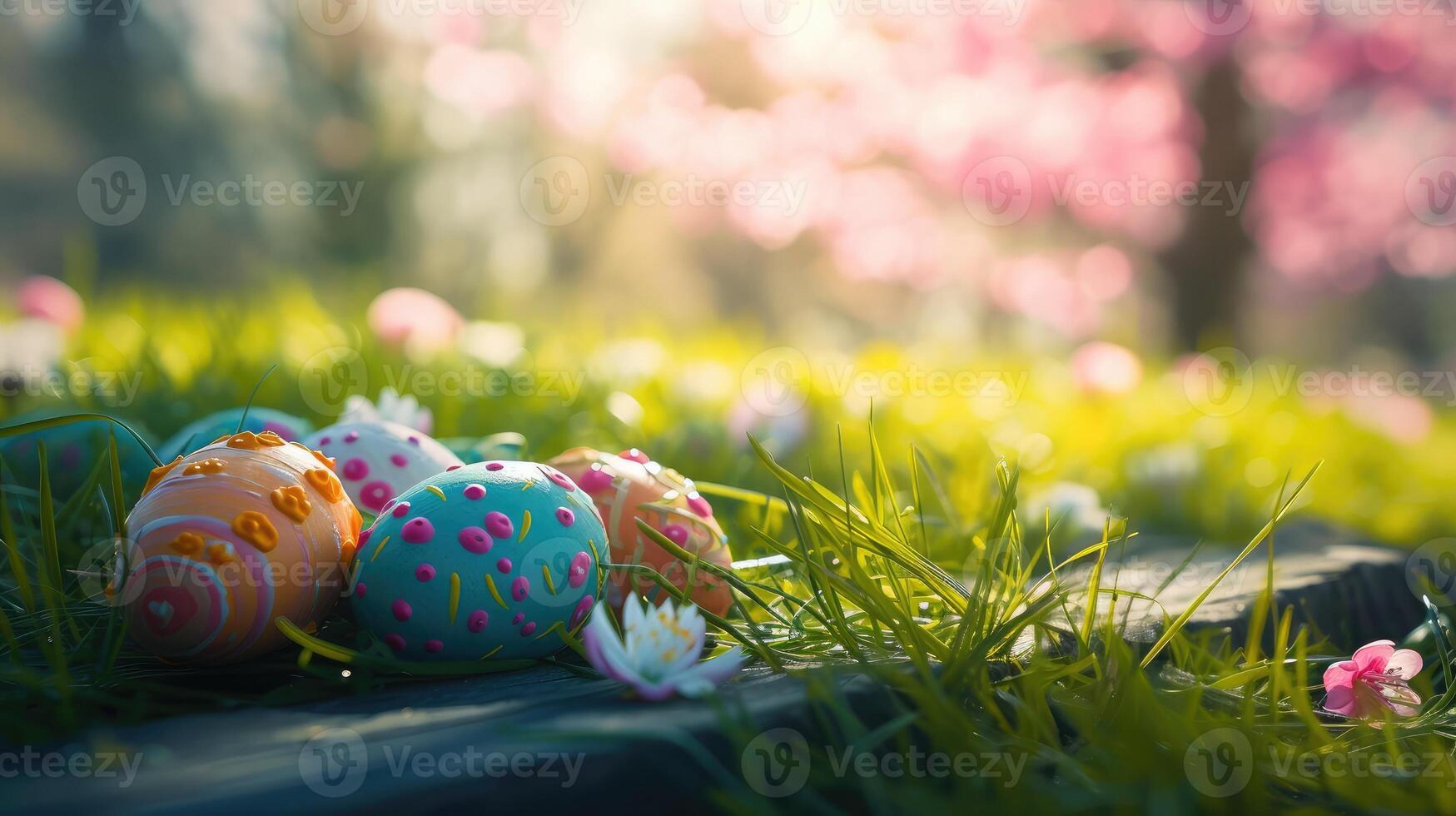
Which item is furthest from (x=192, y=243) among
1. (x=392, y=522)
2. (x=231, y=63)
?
(x=392, y=522)
